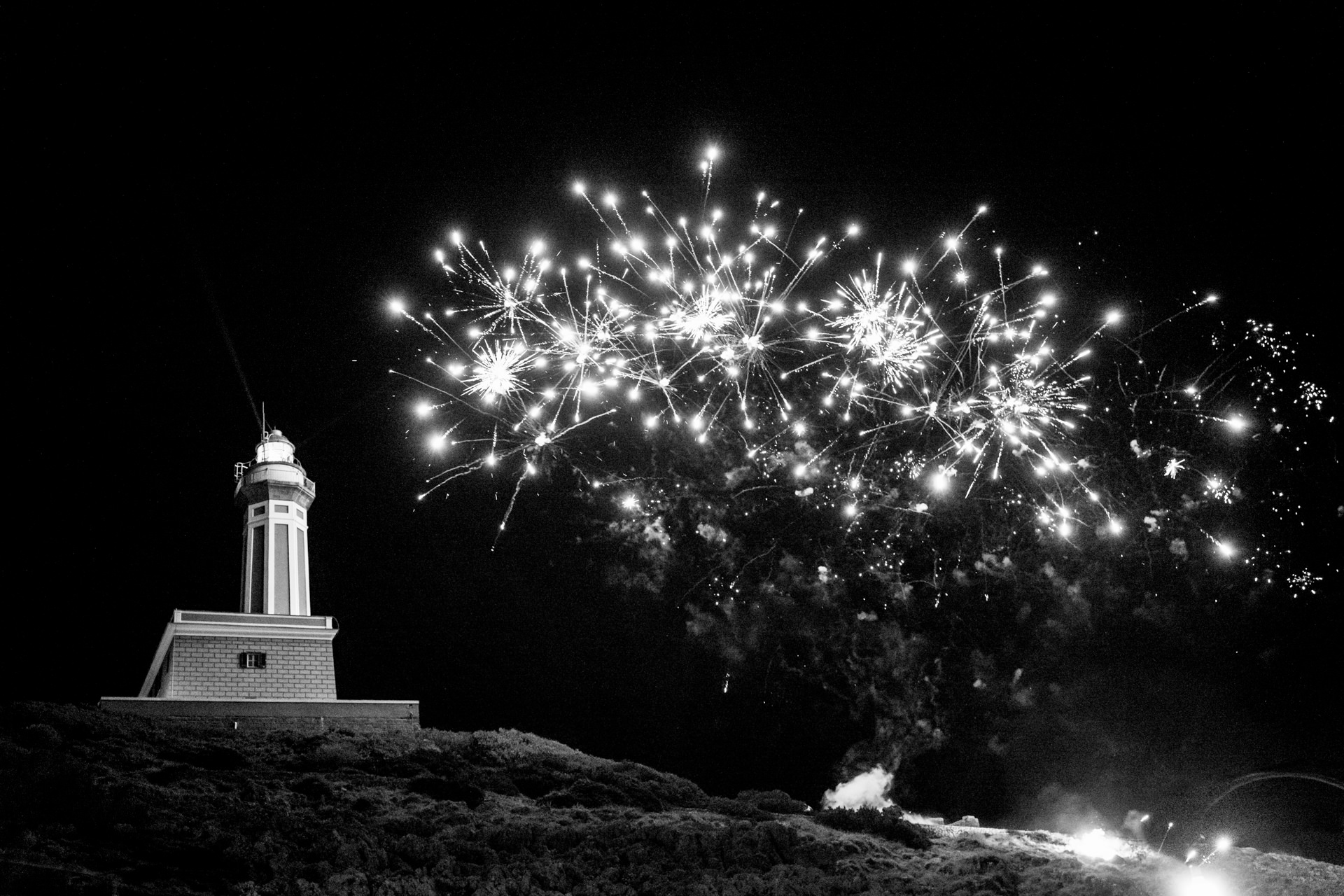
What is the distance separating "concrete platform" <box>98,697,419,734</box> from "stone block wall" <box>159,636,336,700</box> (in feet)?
2.61

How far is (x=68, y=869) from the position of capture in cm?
1195

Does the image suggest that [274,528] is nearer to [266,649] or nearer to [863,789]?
[266,649]

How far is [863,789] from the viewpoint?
31.6m

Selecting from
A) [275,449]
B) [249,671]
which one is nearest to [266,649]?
[249,671]

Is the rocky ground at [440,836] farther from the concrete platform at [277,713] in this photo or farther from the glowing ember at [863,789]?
the glowing ember at [863,789]

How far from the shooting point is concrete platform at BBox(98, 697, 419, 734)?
85.0 feet

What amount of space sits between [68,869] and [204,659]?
18297 millimetres

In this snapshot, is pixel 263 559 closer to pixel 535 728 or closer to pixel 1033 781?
pixel 535 728

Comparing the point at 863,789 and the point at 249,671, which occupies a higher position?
the point at 249,671

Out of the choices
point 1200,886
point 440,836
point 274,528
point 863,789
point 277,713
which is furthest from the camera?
point 274,528

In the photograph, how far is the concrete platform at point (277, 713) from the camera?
2591 cm

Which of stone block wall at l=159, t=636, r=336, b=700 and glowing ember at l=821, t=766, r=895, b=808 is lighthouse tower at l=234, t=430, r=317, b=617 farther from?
glowing ember at l=821, t=766, r=895, b=808

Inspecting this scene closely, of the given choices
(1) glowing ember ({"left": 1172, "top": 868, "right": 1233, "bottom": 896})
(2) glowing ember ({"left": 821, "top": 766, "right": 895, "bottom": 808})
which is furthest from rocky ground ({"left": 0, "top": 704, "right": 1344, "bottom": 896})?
(2) glowing ember ({"left": 821, "top": 766, "right": 895, "bottom": 808})

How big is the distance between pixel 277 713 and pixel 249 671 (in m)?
2.88
